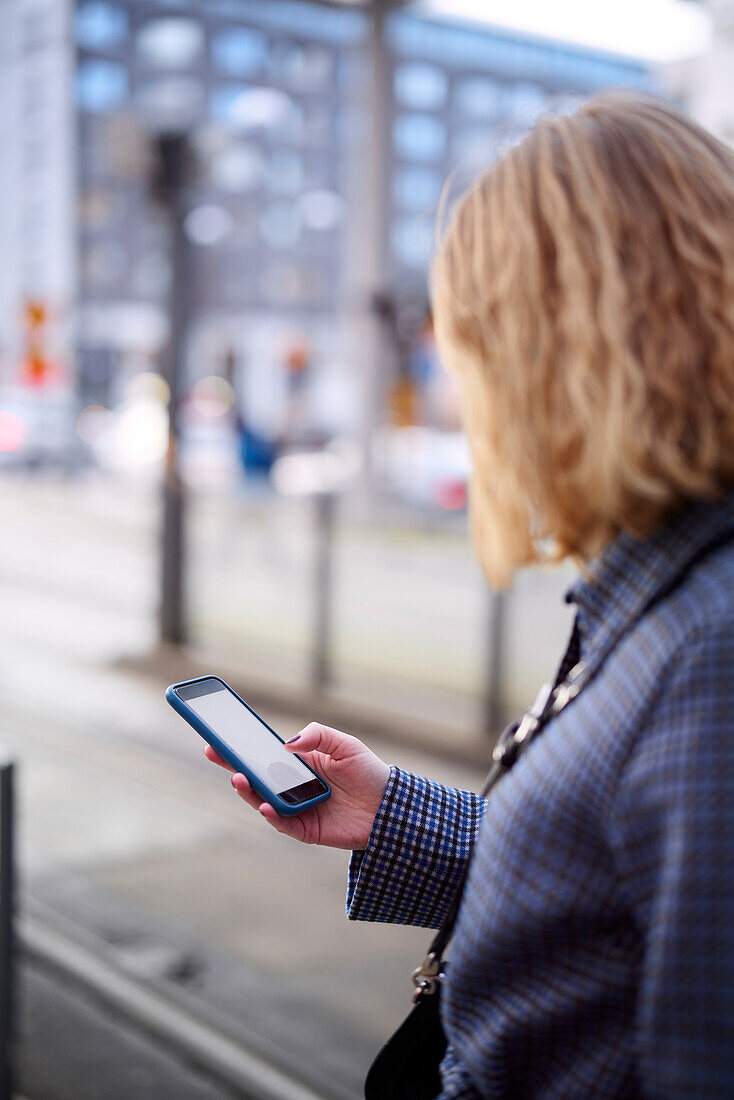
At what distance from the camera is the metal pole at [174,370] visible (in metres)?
6.51

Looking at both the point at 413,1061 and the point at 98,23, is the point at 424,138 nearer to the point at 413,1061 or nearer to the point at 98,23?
the point at 98,23

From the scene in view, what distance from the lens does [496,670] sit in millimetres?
4969

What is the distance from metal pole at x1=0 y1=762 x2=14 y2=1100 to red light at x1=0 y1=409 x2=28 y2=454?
21.5 metres

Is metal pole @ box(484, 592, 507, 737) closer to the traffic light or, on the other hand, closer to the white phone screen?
the white phone screen

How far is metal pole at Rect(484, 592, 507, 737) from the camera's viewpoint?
4.88m

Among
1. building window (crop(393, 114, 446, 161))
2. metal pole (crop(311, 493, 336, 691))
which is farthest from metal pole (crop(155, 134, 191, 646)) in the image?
building window (crop(393, 114, 446, 161))

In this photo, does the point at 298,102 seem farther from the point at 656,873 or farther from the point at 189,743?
the point at 656,873

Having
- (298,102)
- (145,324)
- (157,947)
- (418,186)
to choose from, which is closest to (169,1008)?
(157,947)

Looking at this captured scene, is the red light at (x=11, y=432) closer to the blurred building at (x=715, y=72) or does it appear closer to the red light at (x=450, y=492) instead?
the red light at (x=450, y=492)

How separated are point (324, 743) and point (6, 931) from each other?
1275 millimetres

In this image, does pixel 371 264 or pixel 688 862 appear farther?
pixel 371 264

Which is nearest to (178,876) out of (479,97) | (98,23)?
(98,23)

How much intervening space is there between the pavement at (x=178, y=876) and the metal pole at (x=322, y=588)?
7.7 inches

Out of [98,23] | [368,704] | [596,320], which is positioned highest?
[98,23]
